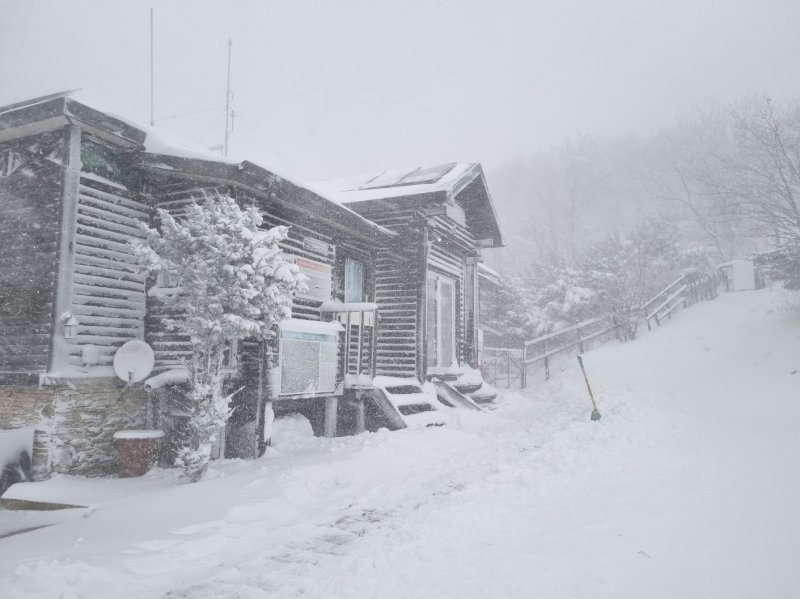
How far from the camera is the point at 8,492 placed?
5.60 metres

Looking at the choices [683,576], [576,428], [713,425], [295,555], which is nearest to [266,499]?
[295,555]

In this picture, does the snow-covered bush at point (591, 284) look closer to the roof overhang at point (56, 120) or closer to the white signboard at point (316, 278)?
the white signboard at point (316, 278)

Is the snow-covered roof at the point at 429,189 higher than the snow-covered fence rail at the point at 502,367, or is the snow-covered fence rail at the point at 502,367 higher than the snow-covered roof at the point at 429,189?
the snow-covered roof at the point at 429,189

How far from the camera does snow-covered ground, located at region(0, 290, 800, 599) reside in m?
3.09

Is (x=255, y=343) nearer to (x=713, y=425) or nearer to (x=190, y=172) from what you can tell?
(x=190, y=172)

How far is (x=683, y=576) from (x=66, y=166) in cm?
866

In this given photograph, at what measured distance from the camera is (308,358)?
8.52 m

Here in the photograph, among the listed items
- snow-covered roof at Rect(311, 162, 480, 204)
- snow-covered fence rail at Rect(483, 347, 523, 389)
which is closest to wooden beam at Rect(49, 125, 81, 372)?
snow-covered roof at Rect(311, 162, 480, 204)

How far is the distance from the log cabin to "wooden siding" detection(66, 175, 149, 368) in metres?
0.02

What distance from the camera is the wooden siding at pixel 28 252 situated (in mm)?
6859

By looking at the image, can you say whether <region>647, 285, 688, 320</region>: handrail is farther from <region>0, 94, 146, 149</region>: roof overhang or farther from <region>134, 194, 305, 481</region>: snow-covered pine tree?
<region>0, 94, 146, 149</region>: roof overhang

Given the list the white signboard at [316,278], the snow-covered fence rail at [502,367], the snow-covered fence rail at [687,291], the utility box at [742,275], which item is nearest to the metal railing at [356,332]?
the white signboard at [316,278]

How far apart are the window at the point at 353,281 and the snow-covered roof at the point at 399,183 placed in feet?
5.15

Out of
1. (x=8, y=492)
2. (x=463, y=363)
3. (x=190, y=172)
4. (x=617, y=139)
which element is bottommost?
(x=8, y=492)
